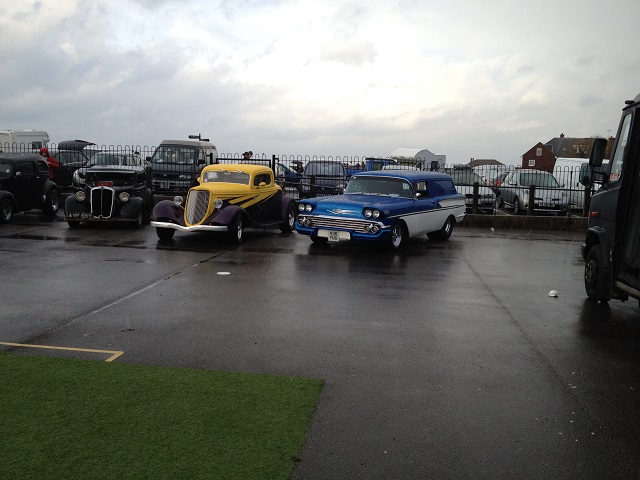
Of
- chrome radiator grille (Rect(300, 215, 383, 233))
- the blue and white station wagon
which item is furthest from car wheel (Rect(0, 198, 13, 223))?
chrome radiator grille (Rect(300, 215, 383, 233))

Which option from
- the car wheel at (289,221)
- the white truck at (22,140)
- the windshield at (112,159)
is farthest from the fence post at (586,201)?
the white truck at (22,140)

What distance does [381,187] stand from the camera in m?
14.1

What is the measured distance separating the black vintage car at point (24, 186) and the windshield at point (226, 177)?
594 centimetres

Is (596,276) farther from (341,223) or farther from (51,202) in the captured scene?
Result: (51,202)

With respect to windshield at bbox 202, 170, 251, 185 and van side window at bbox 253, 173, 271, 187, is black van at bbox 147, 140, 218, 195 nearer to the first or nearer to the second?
van side window at bbox 253, 173, 271, 187

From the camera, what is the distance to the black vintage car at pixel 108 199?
16.0m

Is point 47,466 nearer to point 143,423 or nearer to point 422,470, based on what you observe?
point 143,423

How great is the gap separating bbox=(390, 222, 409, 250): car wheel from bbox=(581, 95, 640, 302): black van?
485cm

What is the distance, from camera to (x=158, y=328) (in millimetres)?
6973

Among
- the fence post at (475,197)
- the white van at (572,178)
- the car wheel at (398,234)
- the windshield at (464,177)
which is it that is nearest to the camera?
the car wheel at (398,234)

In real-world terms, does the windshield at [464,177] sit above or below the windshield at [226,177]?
above

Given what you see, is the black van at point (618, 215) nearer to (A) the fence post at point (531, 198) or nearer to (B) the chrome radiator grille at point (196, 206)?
(B) the chrome radiator grille at point (196, 206)

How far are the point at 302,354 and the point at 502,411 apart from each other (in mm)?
2046

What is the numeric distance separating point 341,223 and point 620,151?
19.9ft
